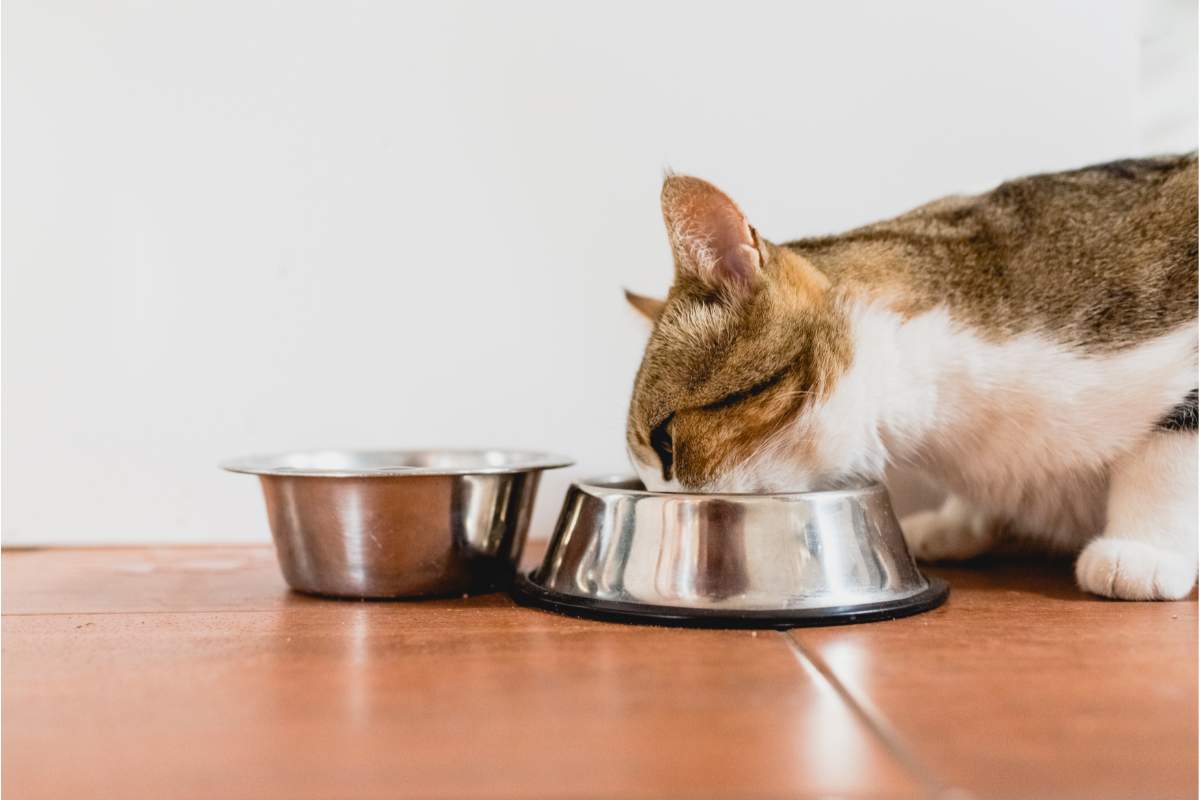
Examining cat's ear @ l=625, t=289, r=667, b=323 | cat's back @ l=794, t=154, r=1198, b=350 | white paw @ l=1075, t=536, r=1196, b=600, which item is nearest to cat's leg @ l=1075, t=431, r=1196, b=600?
white paw @ l=1075, t=536, r=1196, b=600

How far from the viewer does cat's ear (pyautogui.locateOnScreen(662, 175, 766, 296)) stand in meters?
1.12

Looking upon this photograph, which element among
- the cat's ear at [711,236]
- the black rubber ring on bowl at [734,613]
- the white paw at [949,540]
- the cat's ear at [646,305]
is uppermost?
the cat's ear at [711,236]

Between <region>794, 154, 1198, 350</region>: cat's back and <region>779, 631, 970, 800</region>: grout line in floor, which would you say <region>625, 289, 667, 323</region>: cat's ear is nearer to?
<region>794, 154, 1198, 350</region>: cat's back

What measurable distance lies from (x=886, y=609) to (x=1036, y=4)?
46.4 inches

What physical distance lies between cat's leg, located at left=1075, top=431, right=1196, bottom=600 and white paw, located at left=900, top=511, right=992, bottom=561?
29cm

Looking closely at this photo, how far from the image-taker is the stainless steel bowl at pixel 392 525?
3.91 ft

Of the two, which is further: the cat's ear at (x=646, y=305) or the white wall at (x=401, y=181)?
the white wall at (x=401, y=181)

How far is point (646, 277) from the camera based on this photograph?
170 cm

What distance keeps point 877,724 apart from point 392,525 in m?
0.67

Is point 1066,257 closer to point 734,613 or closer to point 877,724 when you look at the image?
point 734,613

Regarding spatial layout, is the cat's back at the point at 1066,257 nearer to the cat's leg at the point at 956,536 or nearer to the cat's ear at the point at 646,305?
the cat's ear at the point at 646,305

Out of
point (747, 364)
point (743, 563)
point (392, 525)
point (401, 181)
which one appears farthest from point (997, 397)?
point (401, 181)

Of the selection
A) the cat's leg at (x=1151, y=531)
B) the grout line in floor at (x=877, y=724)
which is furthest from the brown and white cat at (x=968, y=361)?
the grout line in floor at (x=877, y=724)

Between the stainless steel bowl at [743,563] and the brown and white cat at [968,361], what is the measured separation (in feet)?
0.45
